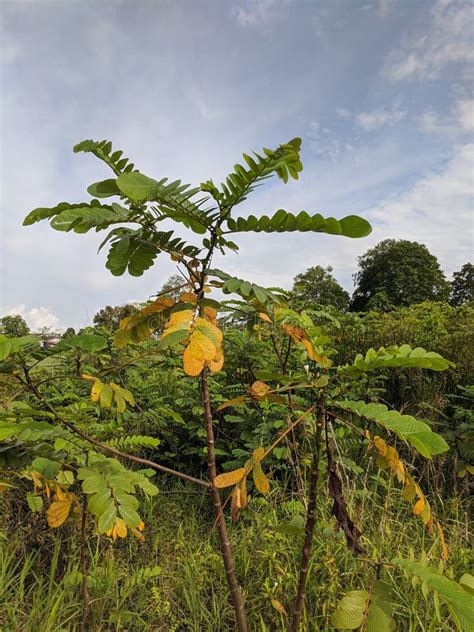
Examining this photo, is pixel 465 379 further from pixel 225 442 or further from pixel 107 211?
pixel 107 211

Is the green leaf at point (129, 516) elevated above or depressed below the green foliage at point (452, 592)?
above

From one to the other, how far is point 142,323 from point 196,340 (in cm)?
37

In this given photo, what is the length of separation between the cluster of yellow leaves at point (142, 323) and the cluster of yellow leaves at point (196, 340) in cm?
16

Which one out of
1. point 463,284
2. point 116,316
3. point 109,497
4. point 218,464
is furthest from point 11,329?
point 463,284

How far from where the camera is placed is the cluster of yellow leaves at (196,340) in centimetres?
95

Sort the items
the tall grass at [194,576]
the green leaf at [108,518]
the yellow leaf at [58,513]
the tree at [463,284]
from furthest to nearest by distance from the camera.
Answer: the tree at [463,284] < the tall grass at [194,576] < the yellow leaf at [58,513] < the green leaf at [108,518]

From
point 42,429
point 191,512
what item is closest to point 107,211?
point 42,429

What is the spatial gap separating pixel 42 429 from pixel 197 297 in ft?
2.11

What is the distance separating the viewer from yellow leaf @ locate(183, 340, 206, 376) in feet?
3.05

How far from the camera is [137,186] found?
3.09ft

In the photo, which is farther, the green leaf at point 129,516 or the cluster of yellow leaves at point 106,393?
the cluster of yellow leaves at point 106,393

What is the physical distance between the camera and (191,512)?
3.09 meters

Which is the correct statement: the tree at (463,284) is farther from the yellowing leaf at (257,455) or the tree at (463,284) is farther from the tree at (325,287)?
the yellowing leaf at (257,455)

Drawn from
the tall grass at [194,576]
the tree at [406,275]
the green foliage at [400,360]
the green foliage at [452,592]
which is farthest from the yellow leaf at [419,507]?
the tree at [406,275]
